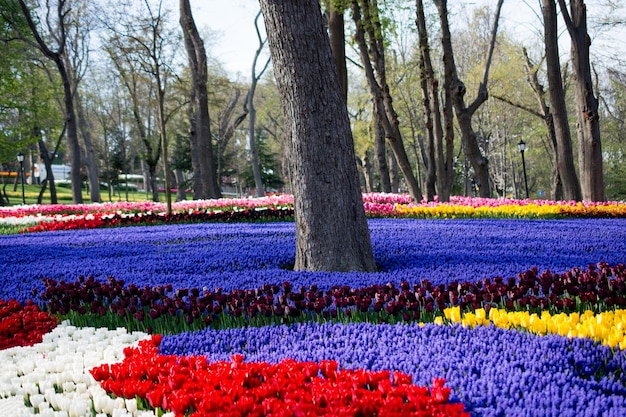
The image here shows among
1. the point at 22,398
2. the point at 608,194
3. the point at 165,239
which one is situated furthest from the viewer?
the point at 608,194

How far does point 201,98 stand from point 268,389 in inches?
728

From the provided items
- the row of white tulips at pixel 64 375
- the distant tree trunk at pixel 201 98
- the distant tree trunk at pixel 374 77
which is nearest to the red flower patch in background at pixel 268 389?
the row of white tulips at pixel 64 375

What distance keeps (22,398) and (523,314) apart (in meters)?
2.81

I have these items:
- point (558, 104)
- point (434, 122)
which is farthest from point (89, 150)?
point (558, 104)

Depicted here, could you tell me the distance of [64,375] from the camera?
313cm

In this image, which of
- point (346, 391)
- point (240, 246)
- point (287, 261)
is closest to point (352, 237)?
point (287, 261)

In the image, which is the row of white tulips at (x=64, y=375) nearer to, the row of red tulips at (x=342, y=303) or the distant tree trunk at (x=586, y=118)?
the row of red tulips at (x=342, y=303)

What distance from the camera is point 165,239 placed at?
864 centimetres

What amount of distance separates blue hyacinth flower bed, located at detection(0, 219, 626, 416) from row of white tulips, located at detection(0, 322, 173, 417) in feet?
1.47

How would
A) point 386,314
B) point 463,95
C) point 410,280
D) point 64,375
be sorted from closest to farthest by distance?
point 64,375
point 386,314
point 410,280
point 463,95

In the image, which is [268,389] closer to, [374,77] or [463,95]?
[374,77]

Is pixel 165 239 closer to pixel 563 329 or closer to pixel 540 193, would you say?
pixel 563 329

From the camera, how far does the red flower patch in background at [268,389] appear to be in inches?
93.0

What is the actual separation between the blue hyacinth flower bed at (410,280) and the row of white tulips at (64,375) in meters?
0.45
